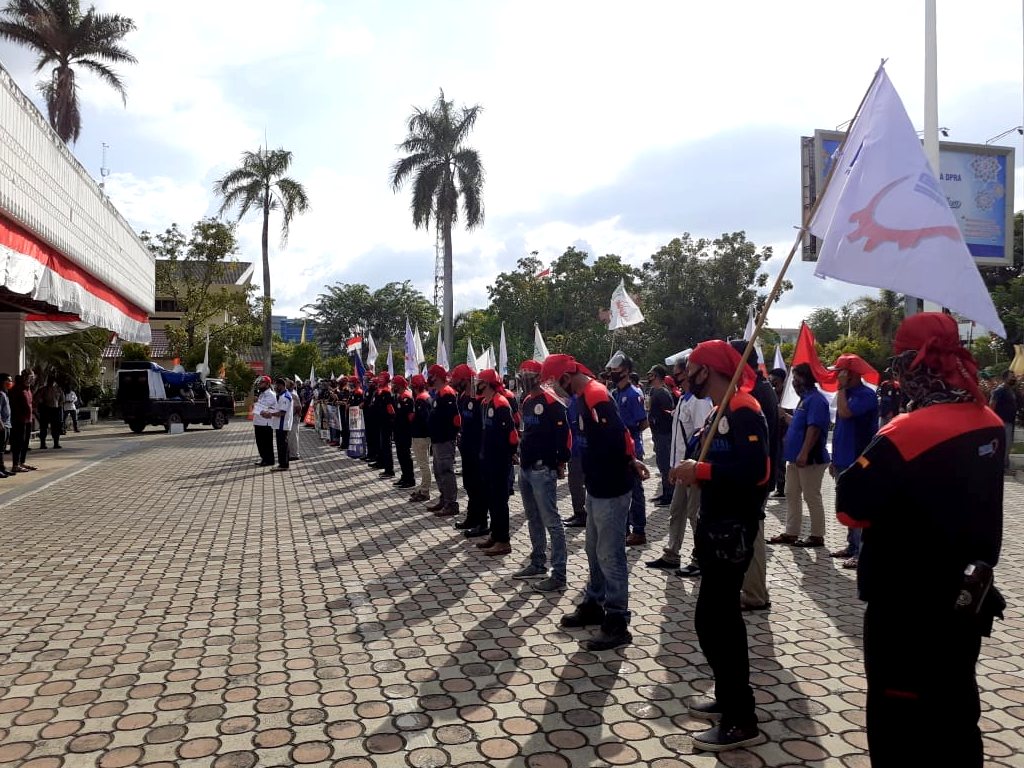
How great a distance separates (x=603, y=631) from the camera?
16.0ft

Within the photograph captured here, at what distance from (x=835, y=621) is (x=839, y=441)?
7.11 feet

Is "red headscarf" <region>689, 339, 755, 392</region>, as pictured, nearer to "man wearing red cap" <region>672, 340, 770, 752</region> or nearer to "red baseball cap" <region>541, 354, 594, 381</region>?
"man wearing red cap" <region>672, 340, 770, 752</region>

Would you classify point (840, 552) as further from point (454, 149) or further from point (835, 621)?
point (454, 149)

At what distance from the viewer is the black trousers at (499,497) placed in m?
7.34

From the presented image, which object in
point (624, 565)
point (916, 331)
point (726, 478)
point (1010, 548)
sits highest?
point (916, 331)

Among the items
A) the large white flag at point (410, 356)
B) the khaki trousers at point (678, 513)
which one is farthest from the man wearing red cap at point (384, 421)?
the khaki trousers at point (678, 513)

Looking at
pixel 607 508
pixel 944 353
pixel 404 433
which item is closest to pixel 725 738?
pixel 607 508

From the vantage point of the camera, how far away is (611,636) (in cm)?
481

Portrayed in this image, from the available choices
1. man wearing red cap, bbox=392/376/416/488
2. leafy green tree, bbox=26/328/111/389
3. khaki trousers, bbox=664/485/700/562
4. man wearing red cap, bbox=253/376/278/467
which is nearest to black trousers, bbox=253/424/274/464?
man wearing red cap, bbox=253/376/278/467

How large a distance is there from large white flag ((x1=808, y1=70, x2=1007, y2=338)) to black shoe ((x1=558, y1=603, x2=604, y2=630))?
286cm

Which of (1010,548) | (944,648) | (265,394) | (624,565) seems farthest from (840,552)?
(265,394)

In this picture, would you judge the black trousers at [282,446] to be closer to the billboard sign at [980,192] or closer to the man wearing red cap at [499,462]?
the man wearing red cap at [499,462]

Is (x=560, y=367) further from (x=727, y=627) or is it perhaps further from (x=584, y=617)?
(x=727, y=627)

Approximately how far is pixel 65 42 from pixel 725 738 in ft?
98.0
